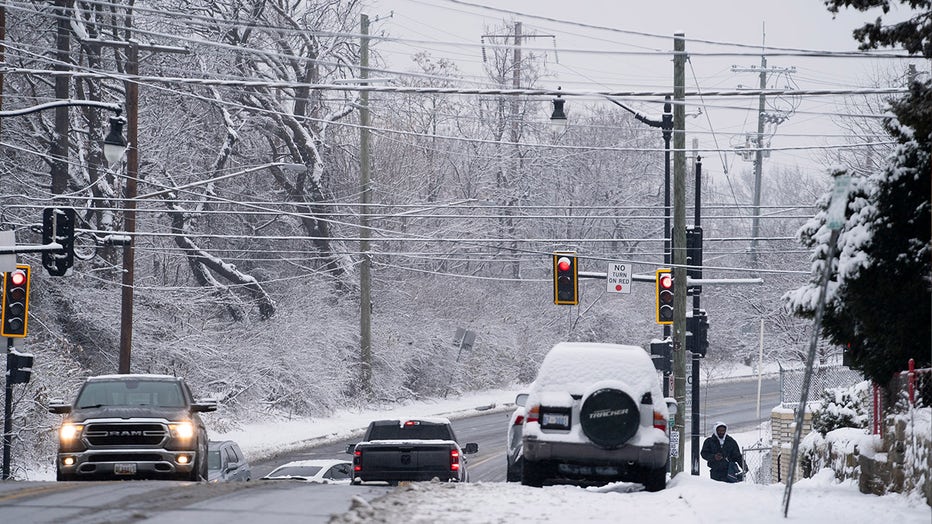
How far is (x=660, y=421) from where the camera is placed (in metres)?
15.5

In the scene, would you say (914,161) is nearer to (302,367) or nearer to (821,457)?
(821,457)

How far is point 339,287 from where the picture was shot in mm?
52406

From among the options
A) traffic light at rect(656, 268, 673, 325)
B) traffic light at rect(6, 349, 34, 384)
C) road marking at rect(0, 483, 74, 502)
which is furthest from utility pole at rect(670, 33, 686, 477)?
road marking at rect(0, 483, 74, 502)

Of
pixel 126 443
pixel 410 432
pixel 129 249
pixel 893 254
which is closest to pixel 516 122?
pixel 129 249

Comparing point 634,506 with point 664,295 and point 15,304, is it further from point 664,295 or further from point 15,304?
point 664,295

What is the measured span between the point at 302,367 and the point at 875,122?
25.6 meters

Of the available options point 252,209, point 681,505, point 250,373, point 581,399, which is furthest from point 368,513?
point 252,209

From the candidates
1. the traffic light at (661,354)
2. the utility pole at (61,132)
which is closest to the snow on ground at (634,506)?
the traffic light at (661,354)

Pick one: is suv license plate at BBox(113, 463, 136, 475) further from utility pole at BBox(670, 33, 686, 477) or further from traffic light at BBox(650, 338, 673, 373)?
traffic light at BBox(650, 338, 673, 373)

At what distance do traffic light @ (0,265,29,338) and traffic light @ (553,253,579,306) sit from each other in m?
13.1

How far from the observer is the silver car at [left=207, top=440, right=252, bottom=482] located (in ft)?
72.5

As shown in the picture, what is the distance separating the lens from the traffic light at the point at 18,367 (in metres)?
24.6

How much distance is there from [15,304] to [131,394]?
856 centimetres

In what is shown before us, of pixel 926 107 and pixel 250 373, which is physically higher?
pixel 926 107
